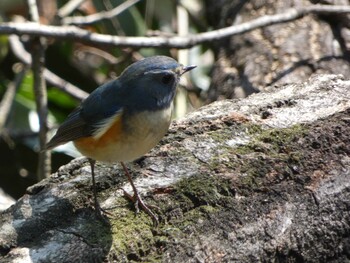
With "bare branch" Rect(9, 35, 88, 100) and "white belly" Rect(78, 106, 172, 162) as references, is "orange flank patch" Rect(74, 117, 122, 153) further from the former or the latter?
"bare branch" Rect(9, 35, 88, 100)

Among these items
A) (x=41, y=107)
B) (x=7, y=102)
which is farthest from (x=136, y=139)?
Answer: (x=7, y=102)

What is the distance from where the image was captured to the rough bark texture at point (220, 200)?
284 centimetres

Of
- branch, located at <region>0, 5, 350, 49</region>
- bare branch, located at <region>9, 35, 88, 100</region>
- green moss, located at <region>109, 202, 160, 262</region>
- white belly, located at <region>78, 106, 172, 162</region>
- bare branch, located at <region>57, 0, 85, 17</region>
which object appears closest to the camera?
green moss, located at <region>109, 202, 160, 262</region>

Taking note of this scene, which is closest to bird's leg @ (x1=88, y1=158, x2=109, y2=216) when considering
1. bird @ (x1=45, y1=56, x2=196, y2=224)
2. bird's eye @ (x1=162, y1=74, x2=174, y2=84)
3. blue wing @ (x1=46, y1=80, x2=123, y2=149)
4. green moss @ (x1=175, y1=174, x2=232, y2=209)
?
bird @ (x1=45, y1=56, x2=196, y2=224)

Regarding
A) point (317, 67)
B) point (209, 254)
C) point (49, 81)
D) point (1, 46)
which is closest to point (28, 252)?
point (209, 254)

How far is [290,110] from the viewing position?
11.5ft

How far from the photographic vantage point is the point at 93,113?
3295mm

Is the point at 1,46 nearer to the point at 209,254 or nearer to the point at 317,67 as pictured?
the point at 317,67

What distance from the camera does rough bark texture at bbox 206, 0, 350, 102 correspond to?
468 cm

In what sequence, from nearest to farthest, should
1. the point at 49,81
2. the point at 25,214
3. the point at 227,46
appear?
1. the point at 25,214
2. the point at 227,46
3. the point at 49,81

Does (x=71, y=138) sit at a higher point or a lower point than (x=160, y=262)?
higher

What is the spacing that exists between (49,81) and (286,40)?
173cm

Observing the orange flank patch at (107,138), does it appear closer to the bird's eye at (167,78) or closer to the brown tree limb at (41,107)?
→ the bird's eye at (167,78)

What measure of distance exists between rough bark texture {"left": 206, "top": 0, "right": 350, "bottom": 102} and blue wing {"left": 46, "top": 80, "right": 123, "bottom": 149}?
147 centimetres
